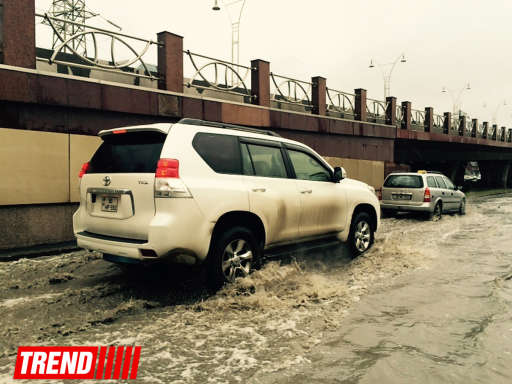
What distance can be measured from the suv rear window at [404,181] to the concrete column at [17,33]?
10.0 m

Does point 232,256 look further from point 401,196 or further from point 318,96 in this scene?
point 318,96

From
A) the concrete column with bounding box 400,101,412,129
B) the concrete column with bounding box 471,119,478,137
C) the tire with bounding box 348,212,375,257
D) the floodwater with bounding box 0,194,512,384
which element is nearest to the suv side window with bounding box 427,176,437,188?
the floodwater with bounding box 0,194,512,384

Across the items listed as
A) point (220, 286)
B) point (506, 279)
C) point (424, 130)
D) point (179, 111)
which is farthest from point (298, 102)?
point (424, 130)

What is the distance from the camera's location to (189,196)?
4.36m

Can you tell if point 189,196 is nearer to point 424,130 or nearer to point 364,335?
point 364,335

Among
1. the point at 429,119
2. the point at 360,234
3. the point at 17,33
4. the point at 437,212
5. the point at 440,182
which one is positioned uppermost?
the point at 429,119

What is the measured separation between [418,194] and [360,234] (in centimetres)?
641

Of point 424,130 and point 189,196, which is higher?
point 424,130

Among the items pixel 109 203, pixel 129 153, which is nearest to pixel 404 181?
pixel 129 153

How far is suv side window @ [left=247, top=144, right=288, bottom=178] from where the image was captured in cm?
532

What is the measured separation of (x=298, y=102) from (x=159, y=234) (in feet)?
36.4

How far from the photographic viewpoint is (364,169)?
17422 millimetres

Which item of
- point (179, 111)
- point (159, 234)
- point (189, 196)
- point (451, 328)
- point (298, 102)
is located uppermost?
point (298, 102)

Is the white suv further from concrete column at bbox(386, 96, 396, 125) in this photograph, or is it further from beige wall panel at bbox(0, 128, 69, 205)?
concrete column at bbox(386, 96, 396, 125)
